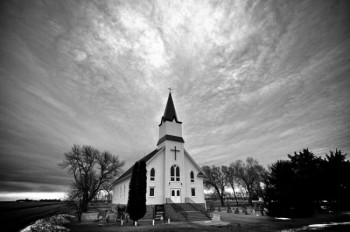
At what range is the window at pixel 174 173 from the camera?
25.9m

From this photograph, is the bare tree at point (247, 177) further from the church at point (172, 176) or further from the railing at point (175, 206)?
the railing at point (175, 206)

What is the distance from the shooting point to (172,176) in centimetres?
2598

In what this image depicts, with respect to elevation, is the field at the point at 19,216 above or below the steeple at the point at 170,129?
below

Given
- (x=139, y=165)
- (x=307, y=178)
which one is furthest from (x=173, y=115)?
(x=307, y=178)

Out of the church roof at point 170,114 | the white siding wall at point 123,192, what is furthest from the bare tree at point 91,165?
the church roof at point 170,114

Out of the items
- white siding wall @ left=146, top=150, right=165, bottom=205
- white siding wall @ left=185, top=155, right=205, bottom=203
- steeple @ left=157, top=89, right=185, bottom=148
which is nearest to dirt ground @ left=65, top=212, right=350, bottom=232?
white siding wall @ left=146, top=150, right=165, bottom=205

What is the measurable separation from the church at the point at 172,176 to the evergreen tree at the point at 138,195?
16.9ft

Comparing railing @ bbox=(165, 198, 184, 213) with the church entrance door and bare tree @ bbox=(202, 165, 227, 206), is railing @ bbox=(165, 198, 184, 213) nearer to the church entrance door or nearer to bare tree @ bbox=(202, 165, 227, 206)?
the church entrance door

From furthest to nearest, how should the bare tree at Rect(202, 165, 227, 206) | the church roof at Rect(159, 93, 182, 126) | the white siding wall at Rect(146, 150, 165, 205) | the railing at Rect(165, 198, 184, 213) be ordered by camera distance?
1. the bare tree at Rect(202, 165, 227, 206)
2. the church roof at Rect(159, 93, 182, 126)
3. the white siding wall at Rect(146, 150, 165, 205)
4. the railing at Rect(165, 198, 184, 213)

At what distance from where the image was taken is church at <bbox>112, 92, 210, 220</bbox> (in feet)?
77.8

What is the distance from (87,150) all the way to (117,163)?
7.35 meters

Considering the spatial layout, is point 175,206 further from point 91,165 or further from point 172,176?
point 91,165

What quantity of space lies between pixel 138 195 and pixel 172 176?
891 cm

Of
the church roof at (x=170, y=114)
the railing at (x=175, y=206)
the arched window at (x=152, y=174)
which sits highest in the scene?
the church roof at (x=170, y=114)
